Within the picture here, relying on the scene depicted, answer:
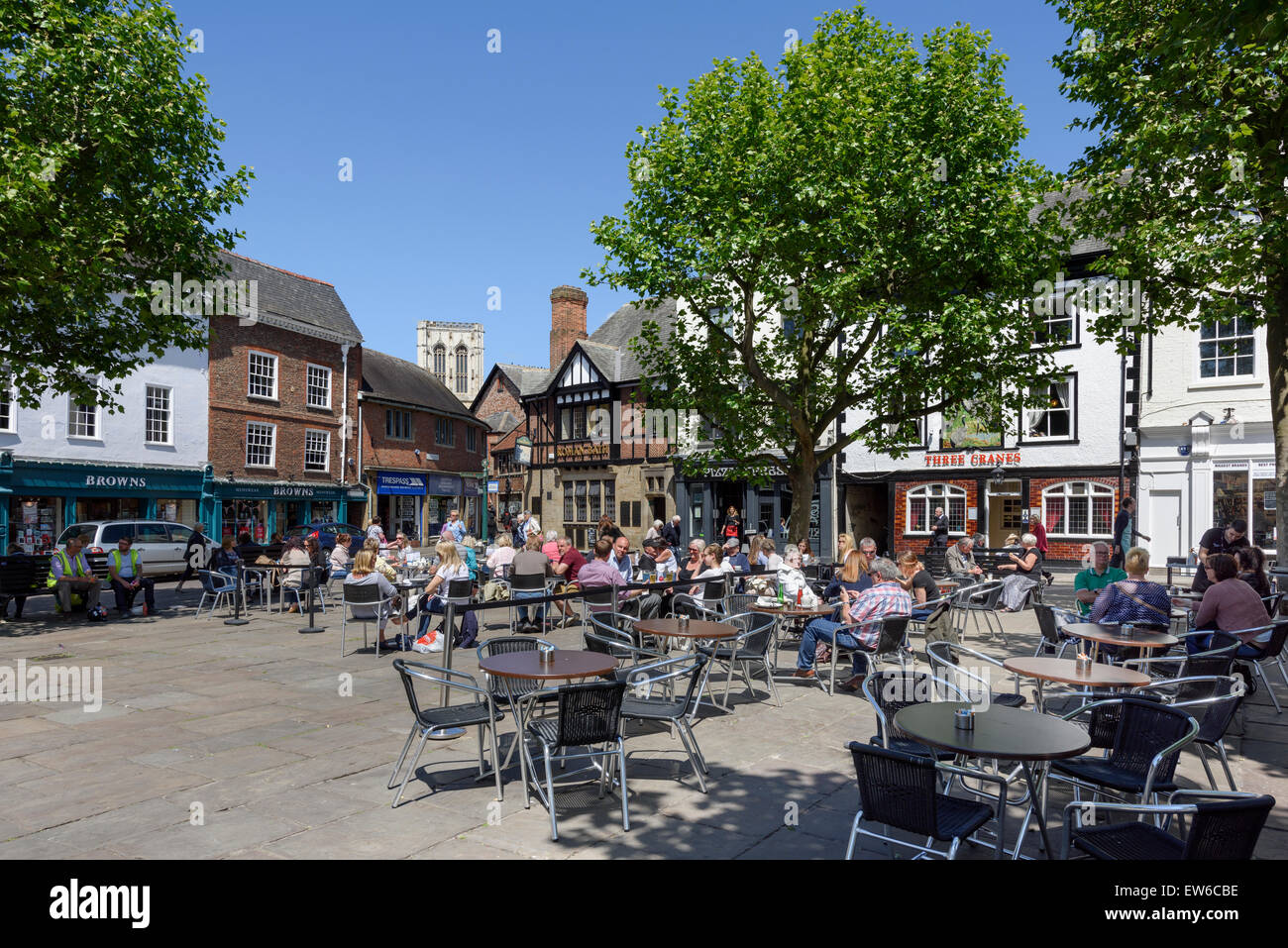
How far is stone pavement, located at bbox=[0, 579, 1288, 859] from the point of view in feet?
15.5

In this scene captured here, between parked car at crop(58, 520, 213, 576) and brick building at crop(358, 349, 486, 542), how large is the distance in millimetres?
12945

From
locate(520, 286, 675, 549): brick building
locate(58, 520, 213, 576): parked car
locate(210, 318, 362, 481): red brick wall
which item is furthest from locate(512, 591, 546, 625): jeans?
locate(520, 286, 675, 549): brick building

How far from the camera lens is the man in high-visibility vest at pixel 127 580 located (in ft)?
49.7

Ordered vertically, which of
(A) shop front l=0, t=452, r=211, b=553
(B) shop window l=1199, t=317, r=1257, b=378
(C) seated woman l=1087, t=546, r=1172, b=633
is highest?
(B) shop window l=1199, t=317, r=1257, b=378

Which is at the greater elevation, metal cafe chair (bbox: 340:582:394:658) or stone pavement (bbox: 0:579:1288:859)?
metal cafe chair (bbox: 340:582:394:658)

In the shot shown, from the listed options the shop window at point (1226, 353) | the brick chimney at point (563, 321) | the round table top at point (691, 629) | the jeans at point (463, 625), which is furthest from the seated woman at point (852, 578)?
the brick chimney at point (563, 321)

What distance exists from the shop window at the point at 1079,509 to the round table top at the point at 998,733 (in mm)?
22479

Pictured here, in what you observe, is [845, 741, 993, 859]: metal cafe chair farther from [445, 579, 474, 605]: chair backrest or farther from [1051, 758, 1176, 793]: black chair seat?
[445, 579, 474, 605]: chair backrest

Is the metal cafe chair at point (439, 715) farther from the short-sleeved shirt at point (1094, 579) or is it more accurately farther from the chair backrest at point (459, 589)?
the short-sleeved shirt at point (1094, 579)

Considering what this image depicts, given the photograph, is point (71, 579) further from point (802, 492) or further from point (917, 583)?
point (917, 583)

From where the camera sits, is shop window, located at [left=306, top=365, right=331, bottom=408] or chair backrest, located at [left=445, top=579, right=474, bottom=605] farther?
shop window, located at [left=306, top=365, right=331, bottom=408]

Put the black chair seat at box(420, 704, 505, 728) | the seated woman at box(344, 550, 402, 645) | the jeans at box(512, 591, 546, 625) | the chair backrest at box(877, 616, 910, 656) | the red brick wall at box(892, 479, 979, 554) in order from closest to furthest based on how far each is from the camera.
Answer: the black chair seat at box(420, 704, 505, 728) → the chair backrest at box(877, 616, 910, 656) → the seated woman at box(344, 550, 402, 645) → the jeans at box(512, 591, 546, 625) → the red brick wall at box(892, 479, 979, 554)

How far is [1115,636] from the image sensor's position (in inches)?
298

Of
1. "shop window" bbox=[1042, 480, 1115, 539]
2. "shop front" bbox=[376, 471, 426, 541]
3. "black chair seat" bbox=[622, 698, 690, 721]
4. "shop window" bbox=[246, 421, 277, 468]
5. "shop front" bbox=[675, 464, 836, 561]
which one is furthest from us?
"shop front" bbox=[376, 471, 426, 541]
